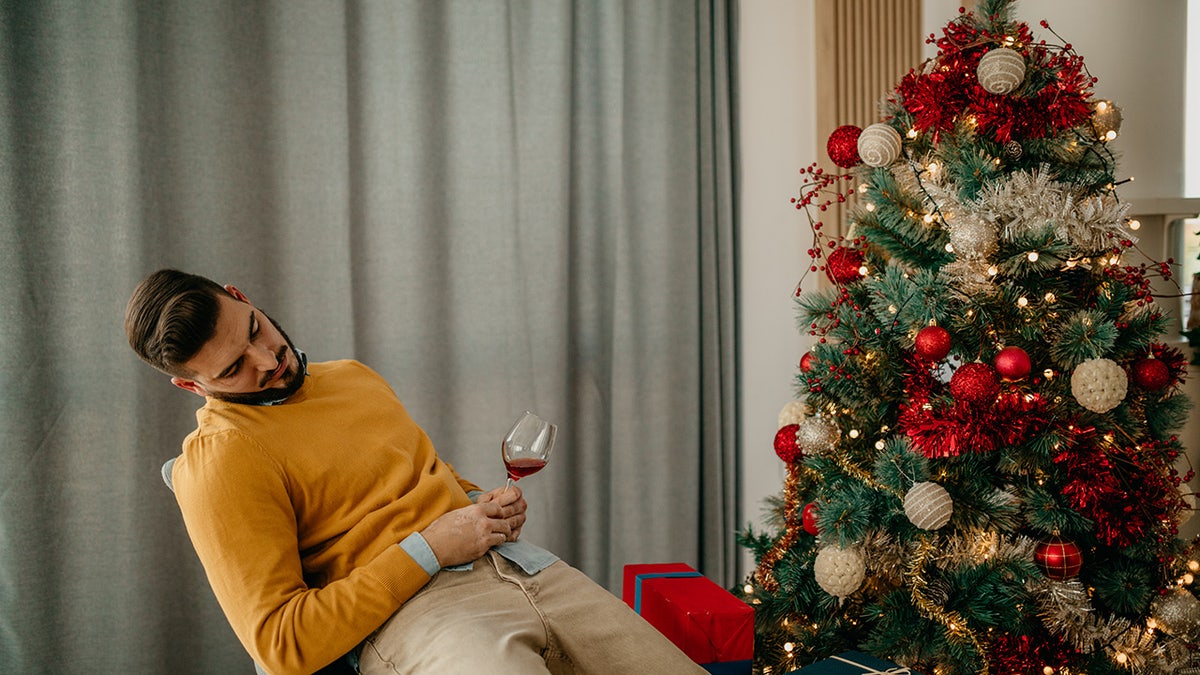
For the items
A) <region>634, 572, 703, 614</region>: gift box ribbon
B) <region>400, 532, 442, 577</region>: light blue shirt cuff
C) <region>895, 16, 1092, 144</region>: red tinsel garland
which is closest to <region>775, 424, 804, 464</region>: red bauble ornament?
<region>634, 572, 703, 614</region>: gift box ribbon

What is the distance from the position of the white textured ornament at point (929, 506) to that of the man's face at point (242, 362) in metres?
1.20

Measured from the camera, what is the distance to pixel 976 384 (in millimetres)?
1596

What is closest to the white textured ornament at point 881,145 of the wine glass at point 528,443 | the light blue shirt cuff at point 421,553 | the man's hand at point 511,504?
the wine glass at point 528,443

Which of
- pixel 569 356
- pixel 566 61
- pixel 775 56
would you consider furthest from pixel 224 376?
pixel 775 56

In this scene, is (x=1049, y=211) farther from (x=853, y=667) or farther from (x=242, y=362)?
(x=242, y=362)

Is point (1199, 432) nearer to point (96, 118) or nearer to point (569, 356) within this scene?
point (569, 356)

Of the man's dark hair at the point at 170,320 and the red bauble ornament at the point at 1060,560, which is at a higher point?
the man's dark hair at the point at 170,320

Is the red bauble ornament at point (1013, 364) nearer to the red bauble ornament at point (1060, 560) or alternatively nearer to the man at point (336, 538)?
the red bauble ornament at point (1060, 560)

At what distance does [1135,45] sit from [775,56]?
104cm

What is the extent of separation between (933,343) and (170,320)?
4.47 feet

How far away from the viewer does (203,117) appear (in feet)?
7.20

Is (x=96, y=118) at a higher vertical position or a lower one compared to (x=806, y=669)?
higher

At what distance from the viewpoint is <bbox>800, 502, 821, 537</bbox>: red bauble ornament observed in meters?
1.89

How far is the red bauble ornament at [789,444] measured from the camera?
203 cm
